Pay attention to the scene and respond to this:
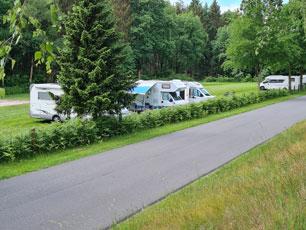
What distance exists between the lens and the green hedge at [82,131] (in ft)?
36.9

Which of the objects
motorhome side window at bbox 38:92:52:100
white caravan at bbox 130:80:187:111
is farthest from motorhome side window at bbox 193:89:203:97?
motorhome side window at bbox 38:92:52:100

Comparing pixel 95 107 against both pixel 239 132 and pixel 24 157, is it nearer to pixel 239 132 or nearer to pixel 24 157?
pixel 24 157

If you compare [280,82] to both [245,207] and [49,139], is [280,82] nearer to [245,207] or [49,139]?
[49,139]

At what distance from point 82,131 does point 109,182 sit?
556 cm

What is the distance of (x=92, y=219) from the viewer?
20.2 feet

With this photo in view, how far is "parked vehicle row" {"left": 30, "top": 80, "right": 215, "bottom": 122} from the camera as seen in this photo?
71.5 feet

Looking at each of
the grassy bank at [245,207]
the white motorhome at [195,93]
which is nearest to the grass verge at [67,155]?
the grassy bank at [245,207]

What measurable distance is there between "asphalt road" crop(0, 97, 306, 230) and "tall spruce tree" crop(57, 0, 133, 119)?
3.08 m

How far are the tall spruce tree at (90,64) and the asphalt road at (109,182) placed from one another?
3.08 metres

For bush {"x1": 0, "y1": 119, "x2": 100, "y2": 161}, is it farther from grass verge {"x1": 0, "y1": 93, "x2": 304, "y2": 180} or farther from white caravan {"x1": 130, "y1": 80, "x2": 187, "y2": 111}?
white caravan {"x1": 130, "y1": 80, "x2": 187, "y2": 111}

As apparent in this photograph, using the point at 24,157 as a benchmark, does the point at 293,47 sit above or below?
above

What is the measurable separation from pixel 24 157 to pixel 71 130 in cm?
234

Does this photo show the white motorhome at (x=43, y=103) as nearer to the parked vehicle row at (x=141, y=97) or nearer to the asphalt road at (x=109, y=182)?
the parked vehicle row at (x=141, y=97)

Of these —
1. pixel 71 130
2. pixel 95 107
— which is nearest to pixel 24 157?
pixel 71 130
